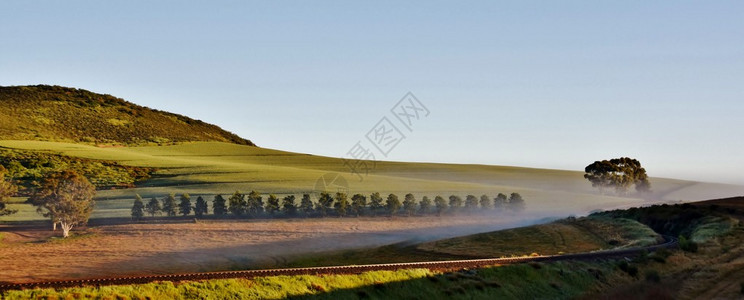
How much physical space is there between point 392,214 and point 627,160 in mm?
67209

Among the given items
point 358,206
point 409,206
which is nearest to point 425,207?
point 409,206

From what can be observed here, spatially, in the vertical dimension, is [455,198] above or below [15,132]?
below

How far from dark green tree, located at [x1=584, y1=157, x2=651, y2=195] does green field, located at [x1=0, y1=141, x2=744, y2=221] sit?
311 centimetres

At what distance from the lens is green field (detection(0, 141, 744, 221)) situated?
11044 centimetres

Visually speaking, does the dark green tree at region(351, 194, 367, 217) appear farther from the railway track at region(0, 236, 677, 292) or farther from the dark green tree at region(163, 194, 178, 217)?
the railway track at region(0, 236, 677, 292)

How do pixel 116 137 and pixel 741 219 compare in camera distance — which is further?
pixel 116 137

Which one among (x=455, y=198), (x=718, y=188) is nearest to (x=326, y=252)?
(x=455, y=198)

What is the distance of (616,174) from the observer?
140750 millimetres

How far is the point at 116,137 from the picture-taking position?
190 meters

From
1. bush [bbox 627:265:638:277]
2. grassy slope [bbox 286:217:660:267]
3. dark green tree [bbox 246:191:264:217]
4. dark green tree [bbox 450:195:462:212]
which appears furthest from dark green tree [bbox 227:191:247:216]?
bush [bbox 627:265:638:277]

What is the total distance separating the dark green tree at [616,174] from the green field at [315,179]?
311 centimetres

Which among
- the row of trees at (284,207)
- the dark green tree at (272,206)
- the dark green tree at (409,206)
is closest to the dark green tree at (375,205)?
the row of trees at (284,207)

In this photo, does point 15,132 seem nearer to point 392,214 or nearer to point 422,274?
point 392,214

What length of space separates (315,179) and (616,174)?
57.5 m
